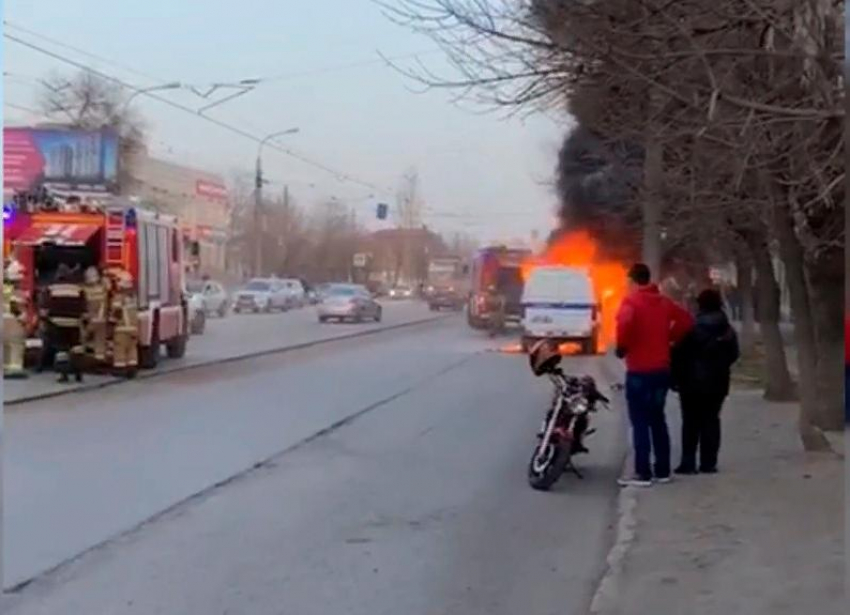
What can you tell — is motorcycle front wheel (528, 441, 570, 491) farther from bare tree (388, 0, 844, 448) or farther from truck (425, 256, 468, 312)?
truck (425, 256, 468, 312)

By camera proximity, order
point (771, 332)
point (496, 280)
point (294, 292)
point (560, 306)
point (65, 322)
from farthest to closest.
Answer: point (294, 292), point (496, 280), point (560, 306), point (65, 322), point (771, 332)

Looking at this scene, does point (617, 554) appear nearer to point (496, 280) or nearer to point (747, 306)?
point (747, 306)

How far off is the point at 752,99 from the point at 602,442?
6.89 m

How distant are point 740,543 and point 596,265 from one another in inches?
1269

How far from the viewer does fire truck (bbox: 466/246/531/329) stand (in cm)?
4991

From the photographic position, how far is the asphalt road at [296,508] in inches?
331

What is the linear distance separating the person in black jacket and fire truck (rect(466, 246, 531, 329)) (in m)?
36.8

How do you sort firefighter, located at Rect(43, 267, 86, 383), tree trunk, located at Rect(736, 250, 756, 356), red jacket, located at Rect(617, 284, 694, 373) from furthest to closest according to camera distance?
tree trunk, located at Rect(736, 250, 756, 356)
firefighter, located at Rect(43, 267, 86, 383)
red jacket, located at Rect(617, 284, 694, 373)

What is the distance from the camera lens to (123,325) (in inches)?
966

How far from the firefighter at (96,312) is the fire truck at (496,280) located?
2605 centimetres

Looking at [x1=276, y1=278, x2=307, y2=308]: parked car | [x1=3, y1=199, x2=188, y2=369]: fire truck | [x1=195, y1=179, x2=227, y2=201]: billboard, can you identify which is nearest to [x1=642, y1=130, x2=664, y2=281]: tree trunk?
[x1=3, y1=199, x2=188, y2=369]: fire truck

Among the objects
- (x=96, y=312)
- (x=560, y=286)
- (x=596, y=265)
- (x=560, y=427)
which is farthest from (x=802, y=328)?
(x=596, y=265)

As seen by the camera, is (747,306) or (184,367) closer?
(184,367)

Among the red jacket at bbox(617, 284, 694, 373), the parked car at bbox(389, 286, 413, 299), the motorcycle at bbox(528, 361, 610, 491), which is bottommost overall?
the parked car at bbox(389, 286, 413, 299)
